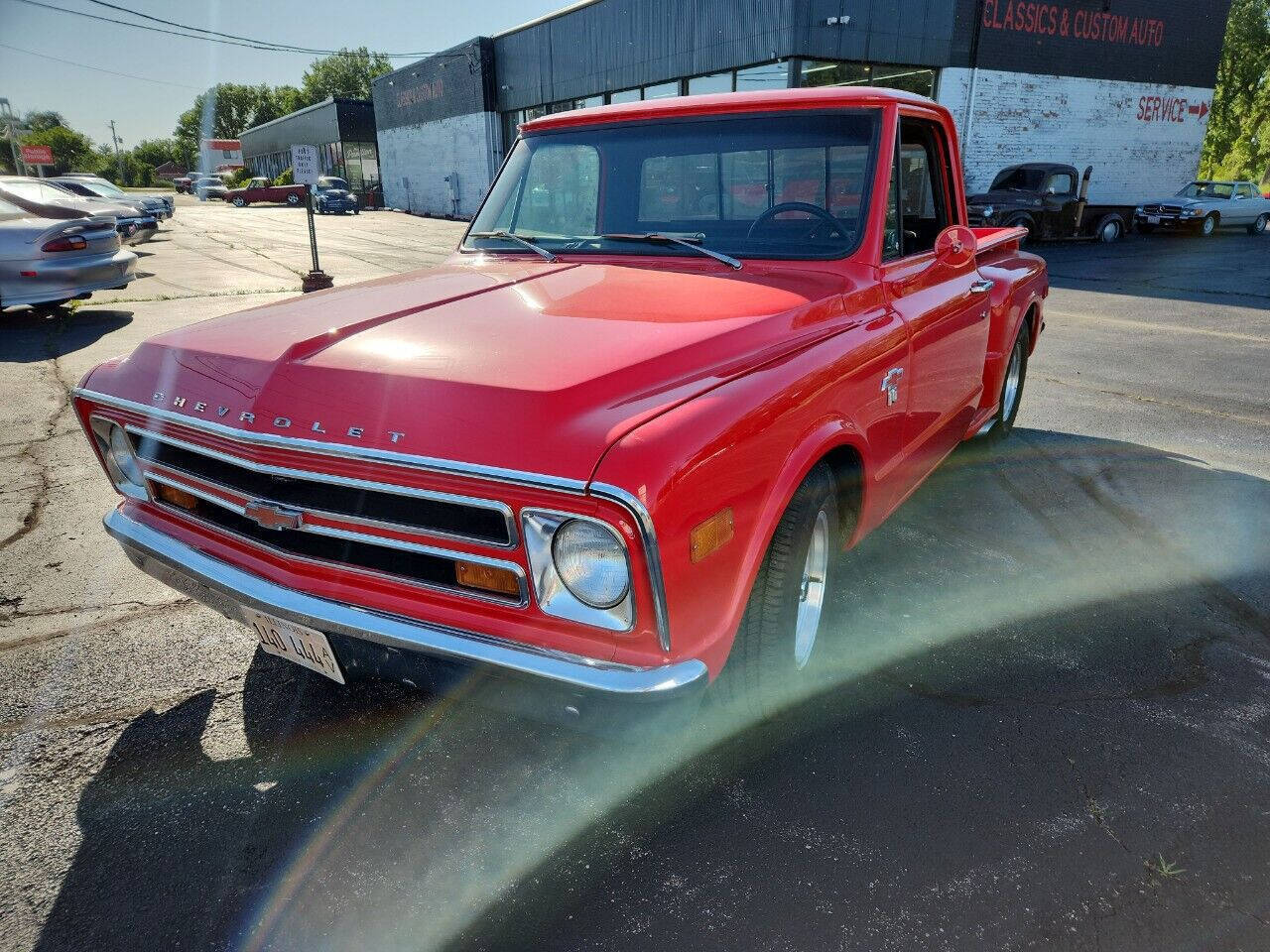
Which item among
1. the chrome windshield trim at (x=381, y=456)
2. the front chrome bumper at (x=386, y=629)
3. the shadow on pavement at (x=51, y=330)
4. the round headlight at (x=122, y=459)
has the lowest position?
the shadow on pavement at (x=51, y=330)

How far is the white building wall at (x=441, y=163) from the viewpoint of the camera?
31.9 metres

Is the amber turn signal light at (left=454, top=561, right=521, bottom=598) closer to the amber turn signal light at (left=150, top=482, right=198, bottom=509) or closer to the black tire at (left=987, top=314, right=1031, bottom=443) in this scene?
the amber turn signal light at (left=150, top=482, right=198, bottom=509)

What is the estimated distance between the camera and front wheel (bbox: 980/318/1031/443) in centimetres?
500

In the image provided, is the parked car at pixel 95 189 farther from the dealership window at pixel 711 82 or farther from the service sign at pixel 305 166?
the dealership window at pixel 711 82

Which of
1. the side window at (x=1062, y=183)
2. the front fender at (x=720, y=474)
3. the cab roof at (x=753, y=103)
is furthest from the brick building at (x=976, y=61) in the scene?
the front fender at (x=720, y=474)

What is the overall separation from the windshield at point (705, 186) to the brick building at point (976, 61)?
16.1m

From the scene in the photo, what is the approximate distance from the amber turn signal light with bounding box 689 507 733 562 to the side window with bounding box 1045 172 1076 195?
60.5 ft

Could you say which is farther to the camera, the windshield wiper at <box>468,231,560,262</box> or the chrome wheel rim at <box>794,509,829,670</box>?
the windshield wiper at <box>468,231,560,262</box>

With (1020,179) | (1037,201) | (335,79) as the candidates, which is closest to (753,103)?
(1037,201)

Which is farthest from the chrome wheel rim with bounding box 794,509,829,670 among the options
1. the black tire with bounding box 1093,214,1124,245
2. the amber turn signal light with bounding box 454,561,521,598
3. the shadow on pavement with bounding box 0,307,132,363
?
the black tire with bounding box 1093,214,1124,245

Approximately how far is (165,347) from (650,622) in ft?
5.53

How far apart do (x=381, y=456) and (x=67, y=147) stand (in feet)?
381

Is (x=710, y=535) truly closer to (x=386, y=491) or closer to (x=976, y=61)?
(x=386, y=491)

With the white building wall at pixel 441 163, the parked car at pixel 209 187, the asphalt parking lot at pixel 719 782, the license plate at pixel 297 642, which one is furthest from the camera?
the parked car at pixel 209 187
